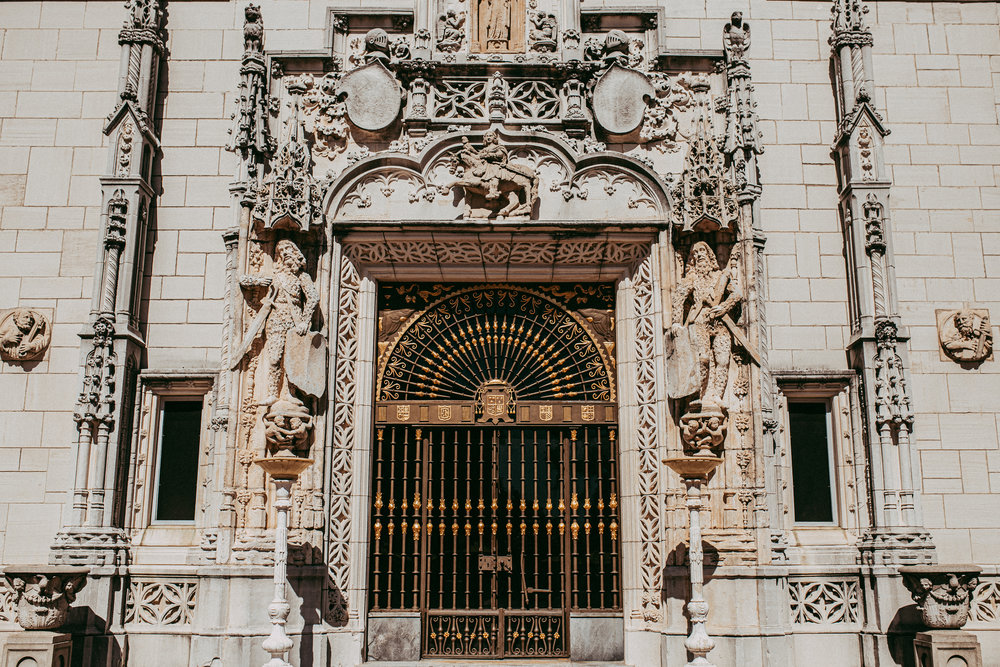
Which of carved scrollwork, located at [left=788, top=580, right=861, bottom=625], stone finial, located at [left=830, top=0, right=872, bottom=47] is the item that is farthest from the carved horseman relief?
stone finial, located at [left=830, top=0, right=872, bottom=47]

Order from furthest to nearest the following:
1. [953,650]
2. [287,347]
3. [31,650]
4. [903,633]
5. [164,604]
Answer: [287,347] < [164,604] < [903,633] < [953,650] < [31,650]

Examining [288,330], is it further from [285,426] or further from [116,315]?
[116,315]

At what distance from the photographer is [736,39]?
11906 millimetres

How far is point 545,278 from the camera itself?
1208 centimetres

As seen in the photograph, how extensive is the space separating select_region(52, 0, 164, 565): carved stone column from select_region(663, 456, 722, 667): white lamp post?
6.52m

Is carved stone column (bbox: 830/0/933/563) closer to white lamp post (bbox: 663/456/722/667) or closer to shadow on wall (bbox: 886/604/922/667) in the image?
shadow on wall (bbox: 886/604/922/667)

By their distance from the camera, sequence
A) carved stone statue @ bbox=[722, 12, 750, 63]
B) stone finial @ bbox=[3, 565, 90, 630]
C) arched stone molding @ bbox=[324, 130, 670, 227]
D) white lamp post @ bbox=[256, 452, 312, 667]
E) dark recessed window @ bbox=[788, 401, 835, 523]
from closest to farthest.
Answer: white lamp post @ bbox=[256, 452, 312, 667] → stone finial @ bbox=[3, 565, 90, 630] → dark recessed window @ bbox=[788, 401, 835, 523] → arched stone molding @ bbox=[324, 130, 670, 227] → carved stone statue @ bbox=[722, 12, 750, 63]

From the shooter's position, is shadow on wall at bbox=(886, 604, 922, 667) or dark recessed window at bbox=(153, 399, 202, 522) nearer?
shadow on wall at bbox=(886, 604, 922, 667)

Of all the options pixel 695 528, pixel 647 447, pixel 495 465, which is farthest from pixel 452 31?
pixel 695 528

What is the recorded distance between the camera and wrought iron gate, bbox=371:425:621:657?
11.2 m

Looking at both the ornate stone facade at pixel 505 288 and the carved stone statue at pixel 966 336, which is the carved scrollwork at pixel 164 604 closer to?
the ornate stone facade at pixel 505 288

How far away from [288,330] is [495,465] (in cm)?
318

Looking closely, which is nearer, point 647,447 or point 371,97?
point 647,447

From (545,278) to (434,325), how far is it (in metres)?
1.62
